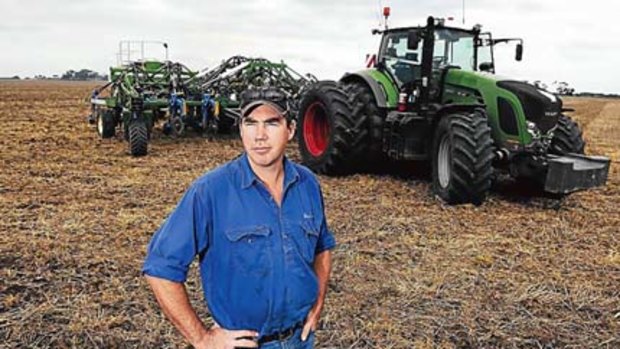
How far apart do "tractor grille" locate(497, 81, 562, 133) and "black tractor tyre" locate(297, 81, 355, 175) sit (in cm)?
217

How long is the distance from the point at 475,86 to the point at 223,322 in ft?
19.6

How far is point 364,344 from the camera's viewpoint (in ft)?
11.5

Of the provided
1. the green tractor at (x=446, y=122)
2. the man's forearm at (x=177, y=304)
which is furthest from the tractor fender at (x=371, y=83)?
the man's forearm at (x=177, y=304)

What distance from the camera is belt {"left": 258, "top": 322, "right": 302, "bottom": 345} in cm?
188

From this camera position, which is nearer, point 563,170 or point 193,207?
point 193,207

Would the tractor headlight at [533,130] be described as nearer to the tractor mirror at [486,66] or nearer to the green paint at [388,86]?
the tractor mirror at [486,66]

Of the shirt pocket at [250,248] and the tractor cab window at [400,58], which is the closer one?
the shirt pocket at [250,248]

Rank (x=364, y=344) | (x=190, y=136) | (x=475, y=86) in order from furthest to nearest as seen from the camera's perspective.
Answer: (x=190, y=136) < (x=475, y=86) < (x=364, y=344)

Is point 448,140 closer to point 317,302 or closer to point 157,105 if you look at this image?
point 317,302

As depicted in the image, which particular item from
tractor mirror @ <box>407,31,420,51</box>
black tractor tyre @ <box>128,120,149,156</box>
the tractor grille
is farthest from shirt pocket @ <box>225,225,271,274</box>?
black tractor tyre @ <box>128,120,149,156</box>

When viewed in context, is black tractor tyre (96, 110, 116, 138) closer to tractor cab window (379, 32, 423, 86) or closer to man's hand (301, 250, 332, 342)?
tractor cab window (379, 32, 423, 86)

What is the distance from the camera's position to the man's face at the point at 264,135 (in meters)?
1.87

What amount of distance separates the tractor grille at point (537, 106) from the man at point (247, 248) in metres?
5.43

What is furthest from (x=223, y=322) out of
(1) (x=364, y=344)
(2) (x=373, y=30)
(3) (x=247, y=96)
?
(2) (x=373, y=30)
